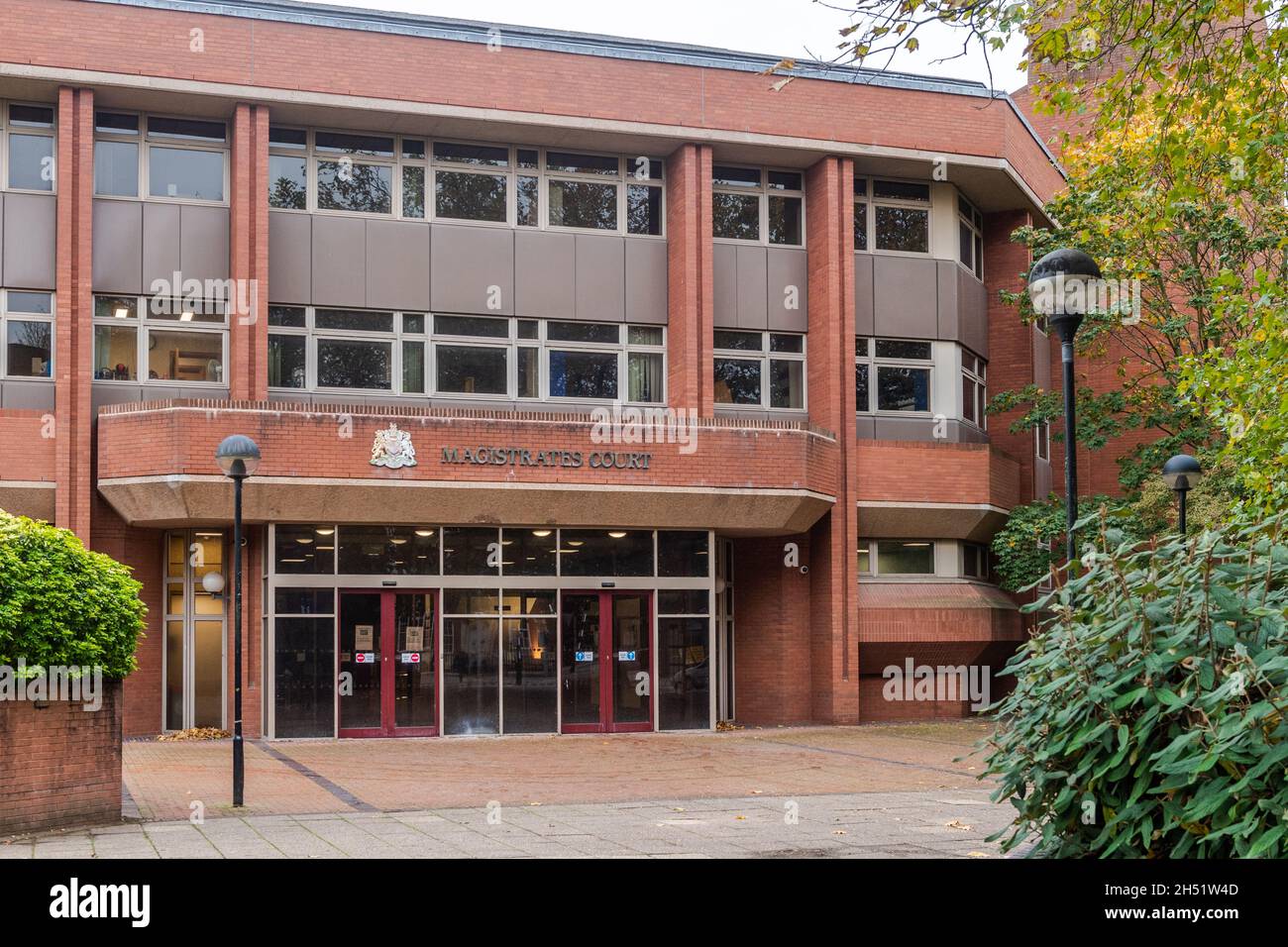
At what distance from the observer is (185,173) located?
81.2 feet

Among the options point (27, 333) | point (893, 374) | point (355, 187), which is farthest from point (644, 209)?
point (27, 333)

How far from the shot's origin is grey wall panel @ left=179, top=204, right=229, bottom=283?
80.4 feet

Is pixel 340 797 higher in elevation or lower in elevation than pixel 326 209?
lower

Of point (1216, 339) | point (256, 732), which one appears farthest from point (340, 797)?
A: point (1216, 339)

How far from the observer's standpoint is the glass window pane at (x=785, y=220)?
27969mm

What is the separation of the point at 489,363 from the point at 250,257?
4425 millimetres

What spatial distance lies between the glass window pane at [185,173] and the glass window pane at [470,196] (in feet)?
12.2

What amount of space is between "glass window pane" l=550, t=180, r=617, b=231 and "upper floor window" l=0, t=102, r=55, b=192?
27.7ft

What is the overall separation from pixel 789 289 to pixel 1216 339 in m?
8.11

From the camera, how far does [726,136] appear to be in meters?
26.5

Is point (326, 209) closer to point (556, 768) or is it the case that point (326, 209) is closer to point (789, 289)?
point (789, 289)

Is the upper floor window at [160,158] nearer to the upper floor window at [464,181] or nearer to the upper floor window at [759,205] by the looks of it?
the upper floor window at [464,181]

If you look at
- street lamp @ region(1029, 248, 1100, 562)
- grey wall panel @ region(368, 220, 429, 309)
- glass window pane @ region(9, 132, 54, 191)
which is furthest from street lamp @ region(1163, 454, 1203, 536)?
glass window pane @ region(9, 132, 54, 191)

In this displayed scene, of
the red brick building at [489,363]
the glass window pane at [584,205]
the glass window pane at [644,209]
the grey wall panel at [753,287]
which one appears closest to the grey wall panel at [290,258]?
the red brick building at [489,363]
